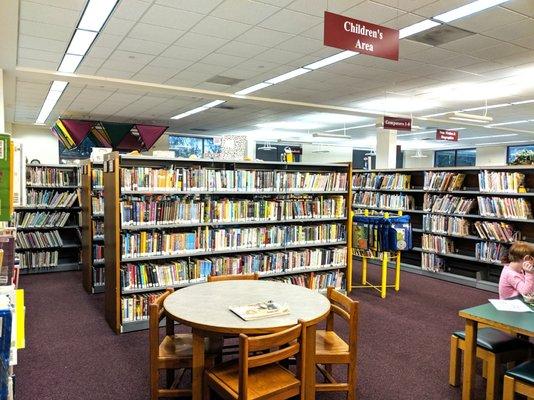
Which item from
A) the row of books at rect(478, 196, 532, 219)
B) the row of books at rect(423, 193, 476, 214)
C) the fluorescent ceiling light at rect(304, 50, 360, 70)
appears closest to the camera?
the row of books at rect(478, 196, 532, 219)

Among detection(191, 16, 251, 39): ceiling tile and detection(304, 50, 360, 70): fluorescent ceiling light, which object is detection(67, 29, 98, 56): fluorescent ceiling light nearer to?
detection(191, 16, 251, 39): ceiling tile

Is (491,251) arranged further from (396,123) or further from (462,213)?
(396,123)

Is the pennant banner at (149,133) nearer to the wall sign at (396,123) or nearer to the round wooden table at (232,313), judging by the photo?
the wall sign at (396,123)

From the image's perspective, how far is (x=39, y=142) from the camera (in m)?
13.1

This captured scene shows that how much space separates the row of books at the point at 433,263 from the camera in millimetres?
7086

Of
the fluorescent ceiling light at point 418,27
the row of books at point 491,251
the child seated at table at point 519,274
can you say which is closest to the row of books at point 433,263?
the row of books at point 491,251

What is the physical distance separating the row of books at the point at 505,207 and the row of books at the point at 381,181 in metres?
1.59

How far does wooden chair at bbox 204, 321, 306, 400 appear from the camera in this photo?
217cm

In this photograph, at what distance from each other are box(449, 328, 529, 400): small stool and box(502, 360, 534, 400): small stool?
0.30m

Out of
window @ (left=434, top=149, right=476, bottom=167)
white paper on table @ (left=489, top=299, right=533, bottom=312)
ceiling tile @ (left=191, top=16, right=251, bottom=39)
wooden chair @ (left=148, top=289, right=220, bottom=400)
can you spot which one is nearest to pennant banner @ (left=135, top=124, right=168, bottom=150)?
ceiling tile @ (left=191, top=16, right=251, bottom=39)

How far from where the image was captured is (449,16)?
468cm

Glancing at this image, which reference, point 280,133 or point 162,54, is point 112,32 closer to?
point 162,54

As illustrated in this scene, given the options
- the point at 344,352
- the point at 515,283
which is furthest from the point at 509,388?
the point at 515,283

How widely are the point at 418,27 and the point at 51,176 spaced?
6388 millimetres
